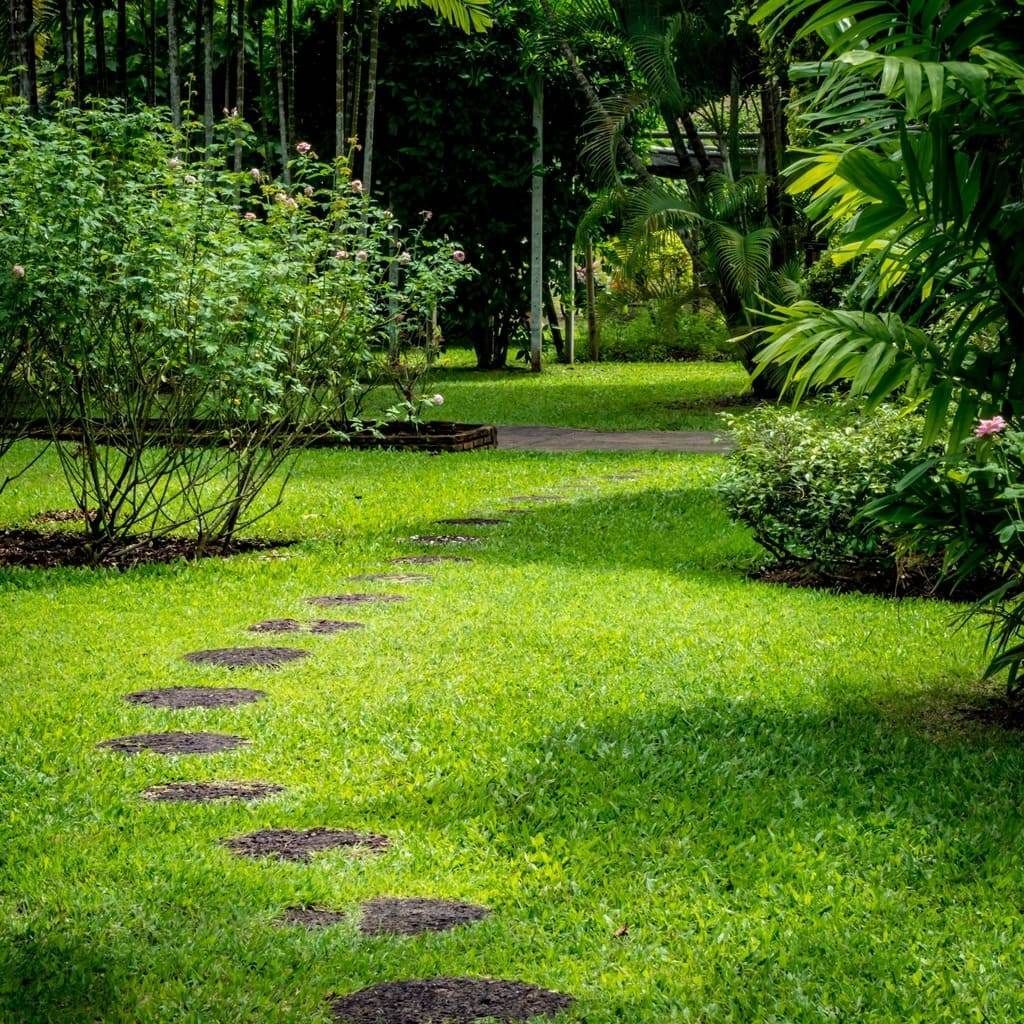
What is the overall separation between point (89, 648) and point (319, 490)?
5.90m

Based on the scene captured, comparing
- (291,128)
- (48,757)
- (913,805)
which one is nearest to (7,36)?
(291,128)

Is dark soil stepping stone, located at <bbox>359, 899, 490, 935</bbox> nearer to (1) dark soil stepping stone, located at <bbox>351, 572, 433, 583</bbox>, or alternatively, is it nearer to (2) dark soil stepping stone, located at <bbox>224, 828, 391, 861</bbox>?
(2) dark soil stepping stone, located at <bbox>224, 828, 391, 861</bbox>

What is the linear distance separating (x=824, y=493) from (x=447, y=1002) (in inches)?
234

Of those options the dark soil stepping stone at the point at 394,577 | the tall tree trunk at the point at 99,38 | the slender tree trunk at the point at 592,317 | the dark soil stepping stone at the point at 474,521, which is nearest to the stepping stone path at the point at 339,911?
the dark soil stepping stone at the point at 394,577

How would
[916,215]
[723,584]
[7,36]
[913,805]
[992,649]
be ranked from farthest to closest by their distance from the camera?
[7,36] < [723,584] < [992,649] < [916,215] < [913,805]

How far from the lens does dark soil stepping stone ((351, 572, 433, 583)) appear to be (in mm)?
9266

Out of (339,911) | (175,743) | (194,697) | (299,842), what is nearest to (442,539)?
(194,697)

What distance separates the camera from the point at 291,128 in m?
22.0

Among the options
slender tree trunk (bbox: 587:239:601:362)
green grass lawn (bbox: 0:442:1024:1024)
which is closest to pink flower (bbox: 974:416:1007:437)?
green grass lawn (bbox: 0:442:1024:1024)

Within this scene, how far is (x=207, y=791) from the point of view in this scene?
5207 mm

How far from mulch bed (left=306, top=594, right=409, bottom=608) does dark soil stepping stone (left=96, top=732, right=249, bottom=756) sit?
2666mm

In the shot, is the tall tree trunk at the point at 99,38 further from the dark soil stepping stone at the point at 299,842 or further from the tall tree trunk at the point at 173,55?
the dark soil stepping stone at the point at 299,842

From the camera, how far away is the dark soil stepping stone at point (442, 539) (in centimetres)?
1065

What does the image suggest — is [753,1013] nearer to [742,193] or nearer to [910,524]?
[910,524]
